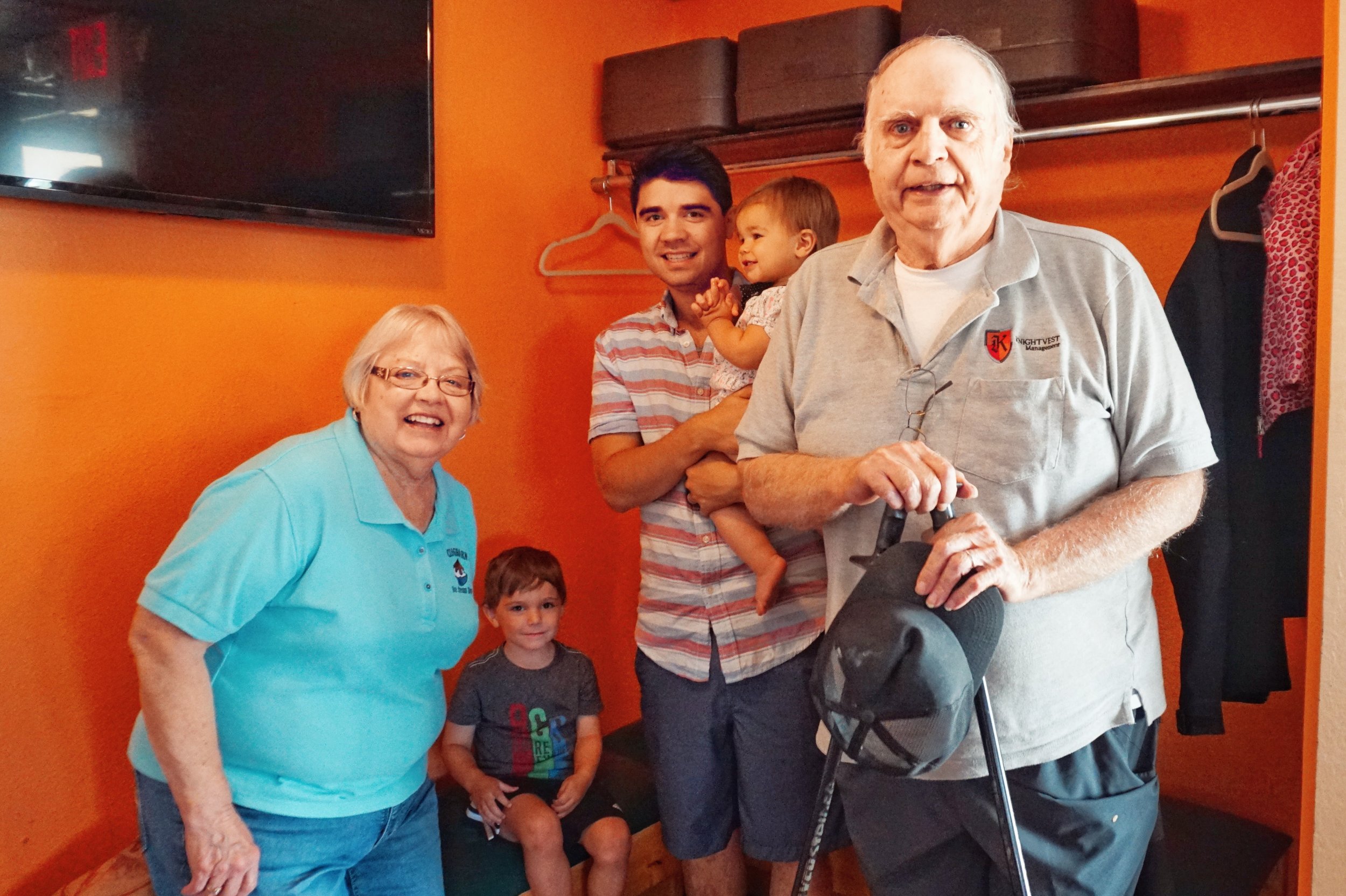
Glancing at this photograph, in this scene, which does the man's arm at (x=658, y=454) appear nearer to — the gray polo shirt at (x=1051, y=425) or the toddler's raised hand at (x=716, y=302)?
the toddler's raised hand at (x=716, y=302)

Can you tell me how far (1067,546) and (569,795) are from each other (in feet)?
4.55

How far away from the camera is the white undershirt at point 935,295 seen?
1536mm

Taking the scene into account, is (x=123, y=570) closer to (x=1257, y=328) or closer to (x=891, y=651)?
(x=891, y=651)

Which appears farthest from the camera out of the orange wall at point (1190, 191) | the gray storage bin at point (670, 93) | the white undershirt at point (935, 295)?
the gray storage bin at point (670, 93)

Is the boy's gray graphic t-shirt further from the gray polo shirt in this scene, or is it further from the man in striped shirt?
the gray polo shirt

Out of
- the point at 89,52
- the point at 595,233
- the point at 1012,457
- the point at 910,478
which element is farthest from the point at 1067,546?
the point at 595,233

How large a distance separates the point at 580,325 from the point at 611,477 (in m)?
0.94

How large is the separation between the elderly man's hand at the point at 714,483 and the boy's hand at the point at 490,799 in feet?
2.66

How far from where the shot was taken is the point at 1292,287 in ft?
6.05

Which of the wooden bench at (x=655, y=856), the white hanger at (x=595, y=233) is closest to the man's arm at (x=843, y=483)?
the wooden bench at (x=655, y=856)

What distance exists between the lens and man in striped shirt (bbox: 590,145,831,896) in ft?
6.91

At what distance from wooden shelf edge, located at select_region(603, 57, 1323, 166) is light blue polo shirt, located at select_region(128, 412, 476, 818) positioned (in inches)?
55.3

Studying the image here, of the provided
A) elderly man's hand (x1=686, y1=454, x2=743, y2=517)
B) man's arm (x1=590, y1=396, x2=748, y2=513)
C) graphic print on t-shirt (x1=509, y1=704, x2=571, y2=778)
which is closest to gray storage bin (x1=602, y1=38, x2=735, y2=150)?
man's arm (x1=590, y1=396, x2=748, y2=513)

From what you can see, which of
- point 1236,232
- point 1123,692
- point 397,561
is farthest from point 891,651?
point 1236,232
